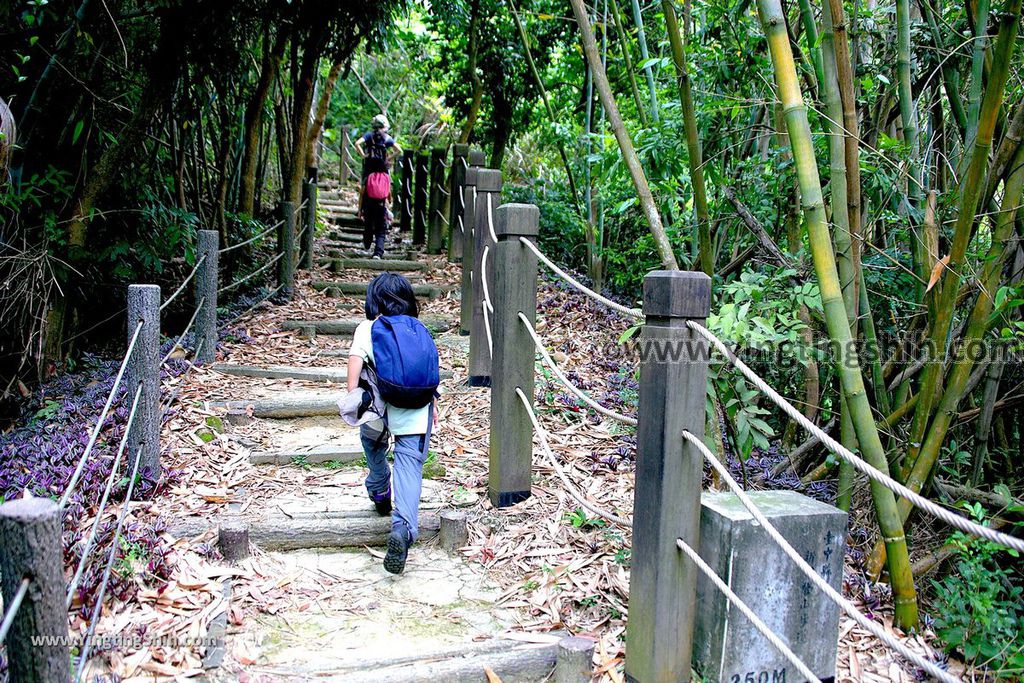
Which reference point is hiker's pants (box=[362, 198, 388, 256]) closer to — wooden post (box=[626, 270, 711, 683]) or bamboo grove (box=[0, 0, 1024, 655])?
bamboo grove (box=[0, 0, 1024, 655])

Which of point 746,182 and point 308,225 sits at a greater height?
point 746,182

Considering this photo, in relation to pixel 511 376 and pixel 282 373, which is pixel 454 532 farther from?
pixel 282 373

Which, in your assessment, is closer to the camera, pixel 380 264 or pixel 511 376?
pixel 511 376

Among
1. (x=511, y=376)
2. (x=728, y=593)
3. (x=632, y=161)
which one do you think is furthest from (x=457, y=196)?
(x=728, y=593)

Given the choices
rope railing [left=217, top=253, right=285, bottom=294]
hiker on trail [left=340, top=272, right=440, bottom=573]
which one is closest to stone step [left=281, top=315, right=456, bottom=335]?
rope railing [left=217, top=253, right=285, bottom=294]

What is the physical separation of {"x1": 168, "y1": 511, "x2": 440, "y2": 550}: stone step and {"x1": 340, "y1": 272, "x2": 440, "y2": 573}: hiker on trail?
0.71 feet

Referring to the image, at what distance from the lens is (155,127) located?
6.48m

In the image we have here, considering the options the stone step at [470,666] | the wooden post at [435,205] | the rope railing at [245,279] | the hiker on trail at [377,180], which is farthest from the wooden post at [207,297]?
the wooden post at [435,205]

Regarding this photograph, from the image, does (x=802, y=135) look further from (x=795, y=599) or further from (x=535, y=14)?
(x=535, y=14)

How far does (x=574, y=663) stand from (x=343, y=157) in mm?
15138

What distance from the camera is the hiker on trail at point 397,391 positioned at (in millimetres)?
3203

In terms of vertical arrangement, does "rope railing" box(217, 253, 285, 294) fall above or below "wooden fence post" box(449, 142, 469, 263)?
below

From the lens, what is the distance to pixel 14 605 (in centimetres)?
160

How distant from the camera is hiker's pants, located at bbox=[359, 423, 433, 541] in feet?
10.5
